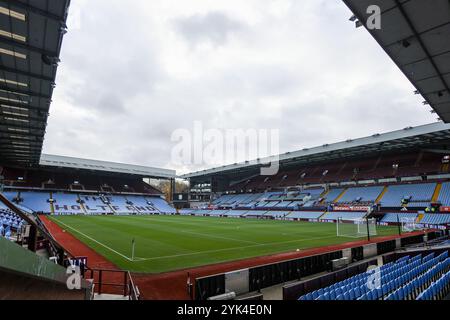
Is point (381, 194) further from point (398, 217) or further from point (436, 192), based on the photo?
point (398, 217)

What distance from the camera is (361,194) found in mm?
51906

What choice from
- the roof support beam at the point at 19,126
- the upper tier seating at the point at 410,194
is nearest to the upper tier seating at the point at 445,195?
the upper tier seating at the point at 410,194

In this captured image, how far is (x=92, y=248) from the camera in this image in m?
21.4

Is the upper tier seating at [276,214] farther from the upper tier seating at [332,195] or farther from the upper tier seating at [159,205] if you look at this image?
the upper tier seating at [159,205]

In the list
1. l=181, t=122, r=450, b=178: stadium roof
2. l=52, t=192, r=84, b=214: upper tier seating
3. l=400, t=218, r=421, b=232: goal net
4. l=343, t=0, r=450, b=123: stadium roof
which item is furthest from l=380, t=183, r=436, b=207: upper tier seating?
l=52, t=192, r=84, b=214: upper tier seating

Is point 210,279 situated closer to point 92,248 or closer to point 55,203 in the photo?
point 92,248

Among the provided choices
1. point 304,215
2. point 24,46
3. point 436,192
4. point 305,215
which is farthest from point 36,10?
point 436,192

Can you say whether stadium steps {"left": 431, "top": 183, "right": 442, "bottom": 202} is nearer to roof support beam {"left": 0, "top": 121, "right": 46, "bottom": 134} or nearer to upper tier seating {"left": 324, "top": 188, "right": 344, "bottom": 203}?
upper tier seating {"left": 324, "top": 188, "right": 344, "bottom": 203}

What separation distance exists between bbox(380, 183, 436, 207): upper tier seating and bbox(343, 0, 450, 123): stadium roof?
36423 millimetres

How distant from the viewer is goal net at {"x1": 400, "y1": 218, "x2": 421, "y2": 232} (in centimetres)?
3431

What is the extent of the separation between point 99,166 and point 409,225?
220 ft

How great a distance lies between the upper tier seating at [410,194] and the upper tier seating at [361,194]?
5.86 ft

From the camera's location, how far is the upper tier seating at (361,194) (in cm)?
4962

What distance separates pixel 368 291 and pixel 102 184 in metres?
82.7
